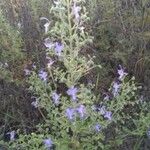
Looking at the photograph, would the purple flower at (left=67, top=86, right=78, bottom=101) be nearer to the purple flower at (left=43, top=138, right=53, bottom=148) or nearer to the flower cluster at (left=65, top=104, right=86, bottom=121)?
the flower cluster at (left=65, top=104, right=86, bottom=121)

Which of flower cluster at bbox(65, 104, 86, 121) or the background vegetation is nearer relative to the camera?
flower cluster at bbox(65, 104, 86, 121)

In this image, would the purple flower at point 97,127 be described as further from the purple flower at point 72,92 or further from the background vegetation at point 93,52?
the background vegetation at point 93,52

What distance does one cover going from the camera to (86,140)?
8.96 ft

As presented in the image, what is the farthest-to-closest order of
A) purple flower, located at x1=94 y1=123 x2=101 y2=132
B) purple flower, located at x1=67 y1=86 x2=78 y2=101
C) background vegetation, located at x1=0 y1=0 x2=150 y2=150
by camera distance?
background vegetation, located at x1=0 y1=0 x2=150 y2=150, purple flower, located at x1=94 y1=123 x2=101 y2=132, purple flower, located at x1=67 y1=86 x2=78 y2=101

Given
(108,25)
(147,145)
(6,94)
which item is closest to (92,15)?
(108,25)

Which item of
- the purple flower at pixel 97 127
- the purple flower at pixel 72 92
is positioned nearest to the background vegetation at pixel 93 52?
the purple flower at pixel 97 127

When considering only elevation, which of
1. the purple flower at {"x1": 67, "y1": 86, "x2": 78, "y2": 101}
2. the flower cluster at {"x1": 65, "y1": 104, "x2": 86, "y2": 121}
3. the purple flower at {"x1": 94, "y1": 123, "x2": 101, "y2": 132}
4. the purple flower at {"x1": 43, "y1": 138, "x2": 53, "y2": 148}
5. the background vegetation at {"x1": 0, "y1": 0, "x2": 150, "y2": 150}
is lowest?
the purple flower at {"x1": 43, "y1": 138, "x2": 53, "y2": 148}

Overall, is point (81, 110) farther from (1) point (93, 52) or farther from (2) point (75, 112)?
(1) point (93, 52)

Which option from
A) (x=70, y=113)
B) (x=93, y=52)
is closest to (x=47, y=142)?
(x=70, y=113)

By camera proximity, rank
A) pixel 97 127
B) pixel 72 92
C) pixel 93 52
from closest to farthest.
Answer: pixel 72 92, pixel 97 127, pixel 93 52

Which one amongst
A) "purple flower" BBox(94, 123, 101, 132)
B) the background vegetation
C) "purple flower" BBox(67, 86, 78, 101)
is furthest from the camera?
the background vegetation

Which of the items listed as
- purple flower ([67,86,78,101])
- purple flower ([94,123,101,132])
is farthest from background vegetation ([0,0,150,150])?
purple flower ([67,86,78,101])

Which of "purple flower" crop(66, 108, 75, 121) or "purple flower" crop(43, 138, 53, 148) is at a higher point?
"purple flower" crop(66, 108, 75, 121)

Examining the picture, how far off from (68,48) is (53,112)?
1.24 ft
